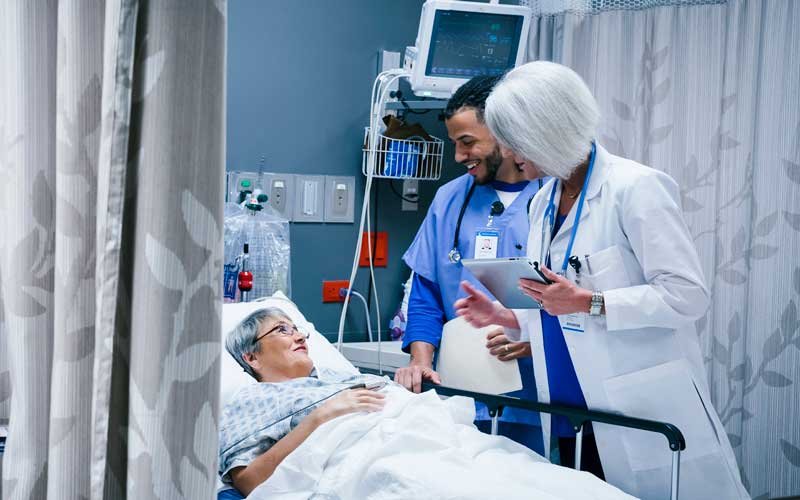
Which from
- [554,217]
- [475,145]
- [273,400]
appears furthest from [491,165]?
[273,400]

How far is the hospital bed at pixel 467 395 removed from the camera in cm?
179

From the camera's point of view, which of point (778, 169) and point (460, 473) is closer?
point (460, 473)

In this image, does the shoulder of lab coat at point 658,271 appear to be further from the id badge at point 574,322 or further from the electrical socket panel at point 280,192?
the electrical socket panel at point 280,192

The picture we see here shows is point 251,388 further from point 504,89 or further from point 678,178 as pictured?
point 678,178

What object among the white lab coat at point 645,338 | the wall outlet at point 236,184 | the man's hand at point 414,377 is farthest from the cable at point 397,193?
the white lab coat at point 645,338

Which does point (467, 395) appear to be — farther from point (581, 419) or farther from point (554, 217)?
point (554, 217)

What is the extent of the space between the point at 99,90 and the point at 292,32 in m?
2.46

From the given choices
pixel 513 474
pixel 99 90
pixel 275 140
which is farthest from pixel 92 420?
pixel 275 140

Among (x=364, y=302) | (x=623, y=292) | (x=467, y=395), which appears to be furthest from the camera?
(x=364, y=302)

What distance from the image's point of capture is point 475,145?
253cm

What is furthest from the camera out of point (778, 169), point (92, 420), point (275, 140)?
point (275, 140)

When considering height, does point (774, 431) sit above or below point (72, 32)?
below

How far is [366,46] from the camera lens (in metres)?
3.43

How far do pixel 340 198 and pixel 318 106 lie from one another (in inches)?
15.5
